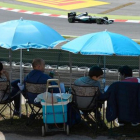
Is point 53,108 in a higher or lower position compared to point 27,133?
higher

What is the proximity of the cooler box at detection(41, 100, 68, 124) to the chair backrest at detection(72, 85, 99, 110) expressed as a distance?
0.34 meters

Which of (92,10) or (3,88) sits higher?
(92,10)

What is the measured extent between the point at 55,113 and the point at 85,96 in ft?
2.17

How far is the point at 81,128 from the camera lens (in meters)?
7.94

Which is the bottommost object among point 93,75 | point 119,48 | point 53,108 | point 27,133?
point 27,133

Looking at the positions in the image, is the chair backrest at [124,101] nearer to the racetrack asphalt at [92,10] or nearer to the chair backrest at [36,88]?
the chair backrest at [36,88]

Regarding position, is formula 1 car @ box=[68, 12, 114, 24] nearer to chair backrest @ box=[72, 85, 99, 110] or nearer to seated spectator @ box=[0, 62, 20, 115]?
seated spectator @ box=[0, 62, 20, 115]

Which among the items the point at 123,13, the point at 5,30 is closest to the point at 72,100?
the point at 5,30

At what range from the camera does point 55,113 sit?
7.46 metres

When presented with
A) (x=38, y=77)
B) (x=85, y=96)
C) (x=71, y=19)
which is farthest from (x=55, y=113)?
(x=71, y=19)

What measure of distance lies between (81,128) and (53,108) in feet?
2.79

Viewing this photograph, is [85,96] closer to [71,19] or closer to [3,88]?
[3,88]

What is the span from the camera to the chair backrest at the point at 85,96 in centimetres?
759

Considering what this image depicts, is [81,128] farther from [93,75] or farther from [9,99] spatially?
[9,99]
